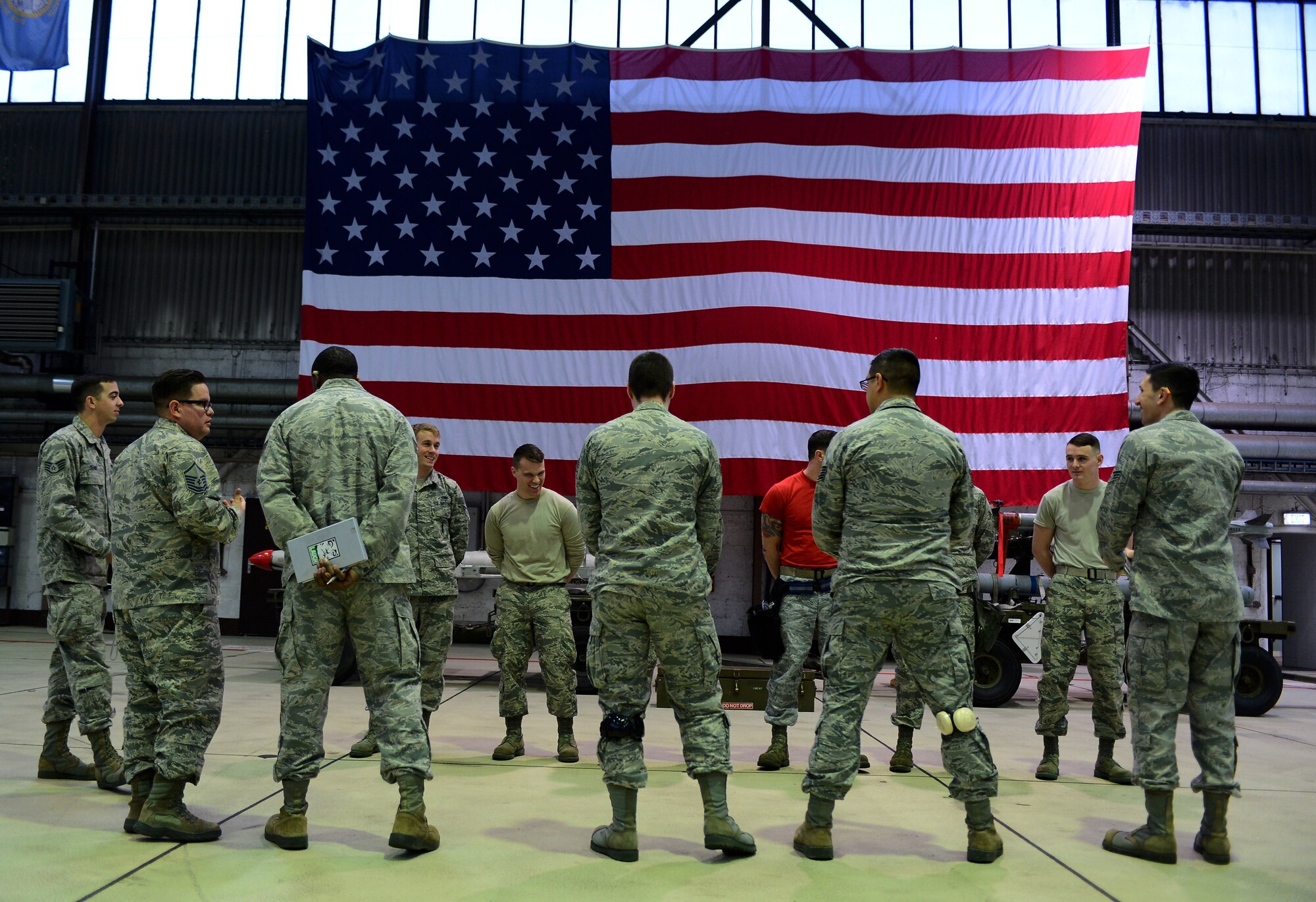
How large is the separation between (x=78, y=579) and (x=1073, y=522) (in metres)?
4.95

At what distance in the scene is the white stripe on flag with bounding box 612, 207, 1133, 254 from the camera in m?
10.7

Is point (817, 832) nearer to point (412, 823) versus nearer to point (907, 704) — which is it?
point (412, 823)

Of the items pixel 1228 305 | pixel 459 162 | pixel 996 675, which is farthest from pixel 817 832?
pixel 1228 305

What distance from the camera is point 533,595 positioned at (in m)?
5.64

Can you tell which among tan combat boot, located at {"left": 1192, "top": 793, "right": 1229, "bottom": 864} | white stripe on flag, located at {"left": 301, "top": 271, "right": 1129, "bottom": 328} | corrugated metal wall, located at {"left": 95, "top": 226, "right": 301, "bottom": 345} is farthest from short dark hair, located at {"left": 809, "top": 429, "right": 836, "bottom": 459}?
corrugated metal wall, located at {"left": 95, "top": 226, "right": 301, "bottom": 345}

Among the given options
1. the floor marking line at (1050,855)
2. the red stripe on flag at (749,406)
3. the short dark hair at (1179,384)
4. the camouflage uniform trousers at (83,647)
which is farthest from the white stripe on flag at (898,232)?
the camouflage uniform trousers at (83,647)

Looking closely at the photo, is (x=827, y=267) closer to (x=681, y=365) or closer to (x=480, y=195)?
(x=681, y=365)

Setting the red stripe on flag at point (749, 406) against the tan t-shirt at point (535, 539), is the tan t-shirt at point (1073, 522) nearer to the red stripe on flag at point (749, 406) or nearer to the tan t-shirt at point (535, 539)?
the tan t-shirt at point (535, 539)

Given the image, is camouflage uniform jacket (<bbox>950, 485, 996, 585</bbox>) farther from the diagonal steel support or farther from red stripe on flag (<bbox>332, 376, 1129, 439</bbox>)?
the diagonal steel support

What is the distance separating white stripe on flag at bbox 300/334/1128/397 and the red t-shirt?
5055 mm

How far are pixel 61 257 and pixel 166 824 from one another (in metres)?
14.8

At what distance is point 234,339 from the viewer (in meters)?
15.0

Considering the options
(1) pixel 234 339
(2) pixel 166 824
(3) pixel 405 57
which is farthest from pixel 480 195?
(2) pixel 166 824

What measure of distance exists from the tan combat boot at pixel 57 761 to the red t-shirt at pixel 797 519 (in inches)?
135
